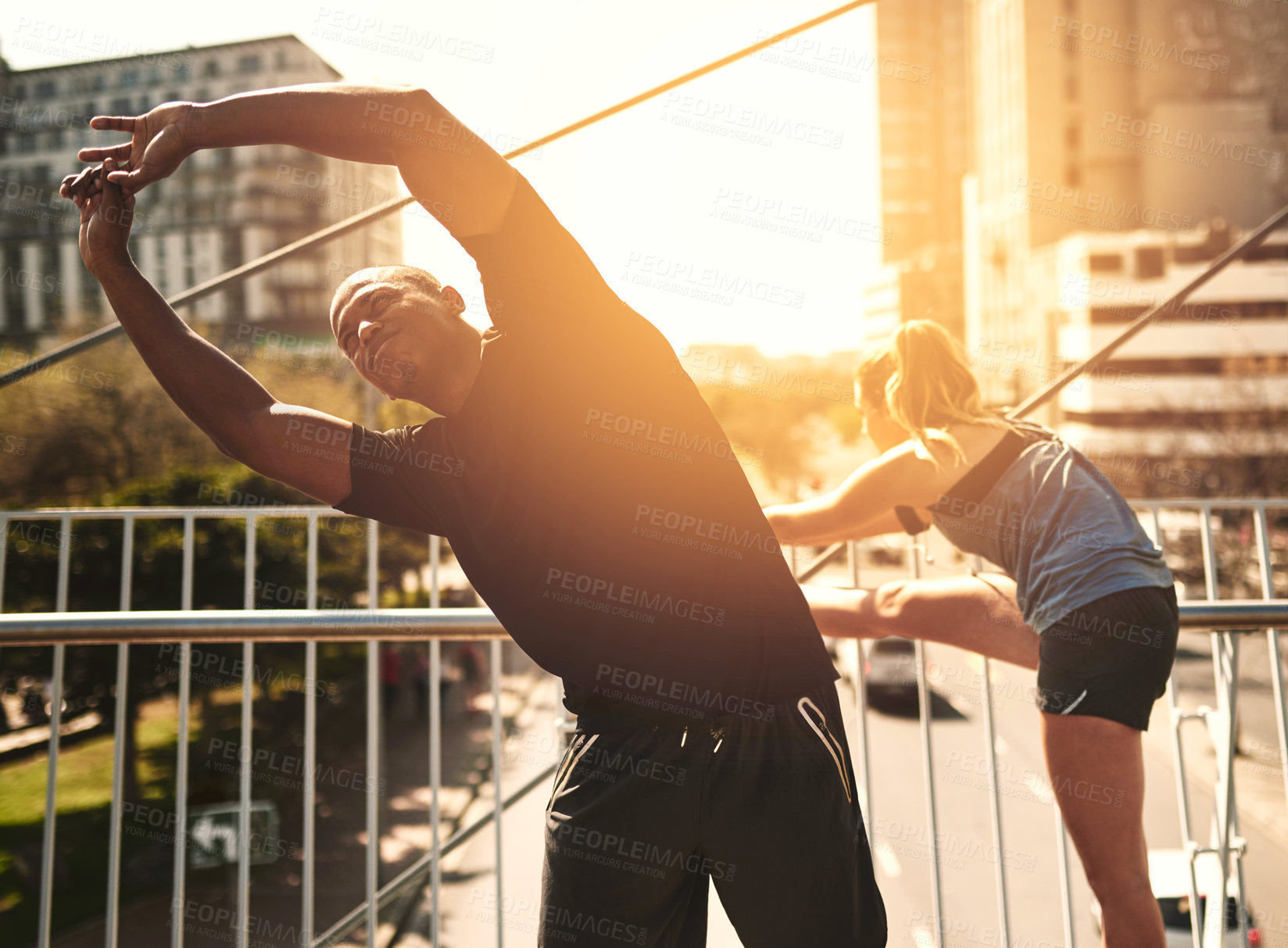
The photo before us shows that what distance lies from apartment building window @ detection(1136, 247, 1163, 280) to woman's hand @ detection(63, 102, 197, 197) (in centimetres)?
6516

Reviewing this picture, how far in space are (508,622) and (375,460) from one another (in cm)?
34

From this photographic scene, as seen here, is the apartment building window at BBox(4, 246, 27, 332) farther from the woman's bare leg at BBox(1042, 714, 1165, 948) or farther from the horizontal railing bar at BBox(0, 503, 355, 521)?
the woman's bare leg at BBox(1042, 714, 1165, 948)

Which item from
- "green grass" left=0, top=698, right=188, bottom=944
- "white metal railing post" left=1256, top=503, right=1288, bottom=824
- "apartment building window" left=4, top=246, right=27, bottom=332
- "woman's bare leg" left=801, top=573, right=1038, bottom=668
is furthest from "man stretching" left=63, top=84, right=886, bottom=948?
"apartment building window" left=4, top=246, right=27, bottom=332

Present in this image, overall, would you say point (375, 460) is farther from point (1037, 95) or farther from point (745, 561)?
point (1037, 95)

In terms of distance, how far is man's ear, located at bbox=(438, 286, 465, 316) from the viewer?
1466 mm

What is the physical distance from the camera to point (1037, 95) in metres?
67.6

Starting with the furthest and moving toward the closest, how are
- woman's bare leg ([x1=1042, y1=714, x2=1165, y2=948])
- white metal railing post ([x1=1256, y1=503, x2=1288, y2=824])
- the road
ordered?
the road → white metal railing post ([x1=1256, y1=503, x2=1288, y2=824]) → woman's bare leg ([x1=1042, y1=714, x2=1165, y2=948])

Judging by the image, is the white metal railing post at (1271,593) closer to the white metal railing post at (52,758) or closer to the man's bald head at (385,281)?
the man's bald head at (385,281)

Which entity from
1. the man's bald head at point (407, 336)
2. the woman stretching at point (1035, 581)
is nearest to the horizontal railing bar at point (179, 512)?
the man's bald head at point (407, 336)

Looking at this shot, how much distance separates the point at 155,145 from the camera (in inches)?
51.0

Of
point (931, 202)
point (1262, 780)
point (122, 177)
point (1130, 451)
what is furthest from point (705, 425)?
point (931, 202)

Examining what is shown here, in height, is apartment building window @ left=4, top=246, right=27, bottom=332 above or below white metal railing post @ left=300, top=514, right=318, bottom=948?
above

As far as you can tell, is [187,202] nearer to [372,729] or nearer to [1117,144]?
[372,729]

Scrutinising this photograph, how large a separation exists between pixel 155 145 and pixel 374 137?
33 centimetres
